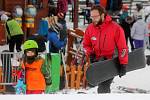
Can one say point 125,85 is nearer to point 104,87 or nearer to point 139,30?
point 104,87

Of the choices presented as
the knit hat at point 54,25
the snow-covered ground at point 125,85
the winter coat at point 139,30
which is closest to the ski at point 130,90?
the snow-covered ground at point 125,85

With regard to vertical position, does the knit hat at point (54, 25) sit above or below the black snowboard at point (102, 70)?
above

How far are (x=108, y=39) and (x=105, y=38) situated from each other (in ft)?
0.15

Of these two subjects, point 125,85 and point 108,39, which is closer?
point 108,39

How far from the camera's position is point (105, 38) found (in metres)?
6.73

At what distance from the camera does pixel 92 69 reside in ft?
22.4

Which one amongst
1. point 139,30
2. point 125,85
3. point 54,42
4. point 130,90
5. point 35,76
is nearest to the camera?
point 35,76

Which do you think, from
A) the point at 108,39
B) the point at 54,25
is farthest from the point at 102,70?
the point at 54,25

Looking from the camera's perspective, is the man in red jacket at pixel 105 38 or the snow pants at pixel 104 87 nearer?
the man in red jacket at pixel 105 38

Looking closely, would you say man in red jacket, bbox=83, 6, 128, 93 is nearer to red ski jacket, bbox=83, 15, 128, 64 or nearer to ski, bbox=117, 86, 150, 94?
red ski jacket, bbox=83, 15, 128, 64

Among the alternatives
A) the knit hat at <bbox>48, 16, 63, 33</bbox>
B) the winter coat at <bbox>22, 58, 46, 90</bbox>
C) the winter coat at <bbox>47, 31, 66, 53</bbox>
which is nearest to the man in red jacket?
the winter coat at <bbox>22, 58, 46, 90</bbox>

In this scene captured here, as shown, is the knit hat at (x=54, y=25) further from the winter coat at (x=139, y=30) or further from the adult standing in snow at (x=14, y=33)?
the winter coat at (x=139, y=30)

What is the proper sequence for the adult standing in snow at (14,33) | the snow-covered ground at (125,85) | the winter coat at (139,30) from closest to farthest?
the snow-covered ground at (125,85)
the adult standing in snow at (14,33)
the winter coat at (139,30)

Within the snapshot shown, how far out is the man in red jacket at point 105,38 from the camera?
667cm
